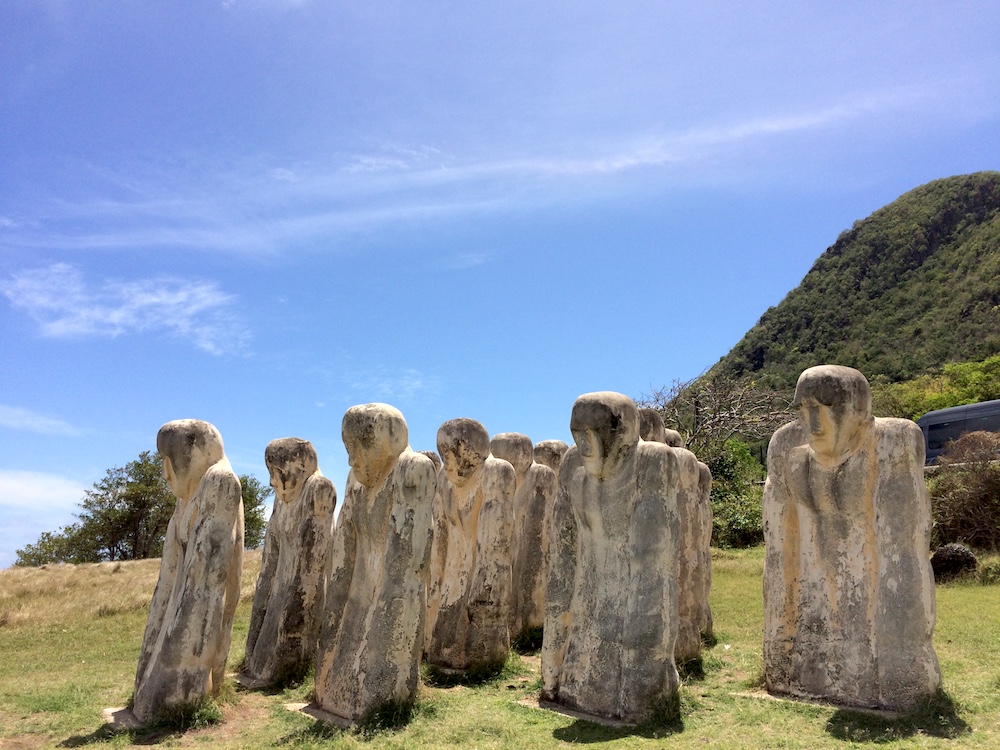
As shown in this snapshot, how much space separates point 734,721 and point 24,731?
6.42 meters

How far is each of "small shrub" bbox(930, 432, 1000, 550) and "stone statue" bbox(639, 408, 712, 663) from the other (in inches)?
406

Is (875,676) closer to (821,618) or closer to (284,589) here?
(821,618)

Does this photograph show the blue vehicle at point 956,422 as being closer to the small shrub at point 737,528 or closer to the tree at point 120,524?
→ the small shrub at point 737,528

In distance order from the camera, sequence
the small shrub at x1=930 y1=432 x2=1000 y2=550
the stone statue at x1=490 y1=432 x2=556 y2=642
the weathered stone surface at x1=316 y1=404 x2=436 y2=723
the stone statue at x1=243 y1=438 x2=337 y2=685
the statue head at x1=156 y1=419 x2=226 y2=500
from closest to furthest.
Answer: the weathered stone surface at x1=316 y1=404 x2=436 y2=723 < the statue head at x1=156 y1=419 x2=226 y2=500 < the stone statue at x1=243 y1=438 x2=337 y2=685 < the stone statue at x1=490 y1=432 x2=556 y2=642 < the small shrub at x1=930 y1=432 x2=1000 y2=550

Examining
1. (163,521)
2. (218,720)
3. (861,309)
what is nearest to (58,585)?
(163,521)

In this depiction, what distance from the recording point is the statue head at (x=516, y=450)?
12195mm

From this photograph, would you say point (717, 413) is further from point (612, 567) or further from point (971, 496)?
point (612, 567)

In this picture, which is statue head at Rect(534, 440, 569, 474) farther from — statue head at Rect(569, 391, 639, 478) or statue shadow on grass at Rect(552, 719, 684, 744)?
statue shadow on grass at Rect(552, 719, 684, 744)

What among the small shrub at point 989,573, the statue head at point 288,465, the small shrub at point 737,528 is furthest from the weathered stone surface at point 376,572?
the small shrub at point 737,528

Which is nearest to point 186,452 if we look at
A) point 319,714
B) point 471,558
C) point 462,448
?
point 319,714

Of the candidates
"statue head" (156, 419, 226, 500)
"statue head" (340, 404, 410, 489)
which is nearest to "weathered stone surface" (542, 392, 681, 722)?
"statue head" (340, 404, 410, 489)

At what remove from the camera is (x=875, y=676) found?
283 inches

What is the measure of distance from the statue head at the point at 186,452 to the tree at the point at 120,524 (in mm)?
22956

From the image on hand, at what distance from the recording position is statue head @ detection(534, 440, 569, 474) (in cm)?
1283
